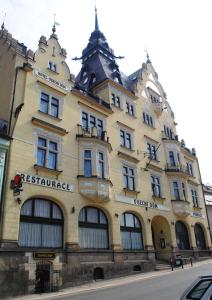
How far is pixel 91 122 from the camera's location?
27.4 m

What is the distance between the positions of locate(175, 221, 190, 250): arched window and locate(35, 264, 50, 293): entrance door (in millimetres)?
18591

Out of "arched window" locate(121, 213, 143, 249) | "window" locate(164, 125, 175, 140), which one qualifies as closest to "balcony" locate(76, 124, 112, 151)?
"arched window" locate(121, 213, 143, 249)

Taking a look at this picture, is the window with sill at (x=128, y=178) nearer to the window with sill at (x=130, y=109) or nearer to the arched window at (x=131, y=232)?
the arched window at (x=131, y=232)

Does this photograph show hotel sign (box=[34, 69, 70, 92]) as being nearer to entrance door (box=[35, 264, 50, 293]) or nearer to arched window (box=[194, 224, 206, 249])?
entrance door (box=[35, 264, 50, 293])

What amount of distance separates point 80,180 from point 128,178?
7.13m

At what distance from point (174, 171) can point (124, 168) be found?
28.1ft

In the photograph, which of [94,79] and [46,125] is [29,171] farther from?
[94,79]

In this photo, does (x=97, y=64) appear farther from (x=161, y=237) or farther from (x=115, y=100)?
(x=161, y=237)

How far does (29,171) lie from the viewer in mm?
20047

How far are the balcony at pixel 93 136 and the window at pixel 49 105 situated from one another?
249 cm

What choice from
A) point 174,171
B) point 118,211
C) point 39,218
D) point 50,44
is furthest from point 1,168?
point 174,171

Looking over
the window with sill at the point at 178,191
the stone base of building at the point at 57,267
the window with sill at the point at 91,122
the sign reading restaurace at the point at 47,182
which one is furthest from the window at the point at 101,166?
the window with sill at the point at 178,191

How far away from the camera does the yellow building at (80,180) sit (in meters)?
18.9

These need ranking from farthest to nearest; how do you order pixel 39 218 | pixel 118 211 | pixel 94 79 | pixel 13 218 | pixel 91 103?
1. pixel 94 79
2. pixel 91 103
3. pixel 118 211
4. pixel 39 218
5. pixel 13 218
